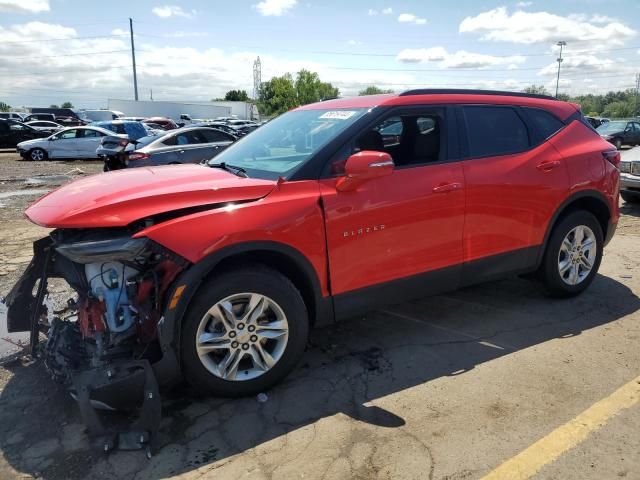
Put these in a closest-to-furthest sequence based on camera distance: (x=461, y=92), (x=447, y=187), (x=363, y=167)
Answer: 1. (x=363, y=167)
2. (x=447, y=187)
3. (x=461, y=92)

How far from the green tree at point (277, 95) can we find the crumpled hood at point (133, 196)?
90.0m

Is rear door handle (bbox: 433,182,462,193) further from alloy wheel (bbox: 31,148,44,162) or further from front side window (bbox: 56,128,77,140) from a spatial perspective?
alloy wheel (bbox: 31,148,44,162)

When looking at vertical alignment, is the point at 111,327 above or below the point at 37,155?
below

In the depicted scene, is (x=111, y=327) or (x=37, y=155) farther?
(x=37, y=155)

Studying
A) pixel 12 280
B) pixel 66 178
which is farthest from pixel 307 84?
pixel 12 280

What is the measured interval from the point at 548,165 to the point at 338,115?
1877mm

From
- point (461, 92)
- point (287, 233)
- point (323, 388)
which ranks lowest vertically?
point (323, 388)

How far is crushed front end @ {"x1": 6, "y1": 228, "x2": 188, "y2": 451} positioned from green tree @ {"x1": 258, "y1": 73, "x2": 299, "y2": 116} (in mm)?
90350

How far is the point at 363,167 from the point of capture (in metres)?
3.21

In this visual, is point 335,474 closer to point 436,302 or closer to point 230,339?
point 230,339

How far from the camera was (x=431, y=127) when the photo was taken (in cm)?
392

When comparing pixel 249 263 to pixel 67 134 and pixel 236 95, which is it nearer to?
pixel 67 134

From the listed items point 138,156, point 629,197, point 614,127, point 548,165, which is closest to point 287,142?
point 548,165

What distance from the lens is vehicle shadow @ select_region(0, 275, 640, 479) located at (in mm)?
2701
